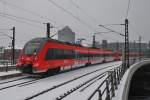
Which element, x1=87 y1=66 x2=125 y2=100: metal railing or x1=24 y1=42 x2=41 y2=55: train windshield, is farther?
x1=24 y1=42 x2=41 y2=55: train windshield

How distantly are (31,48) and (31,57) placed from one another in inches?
32.7

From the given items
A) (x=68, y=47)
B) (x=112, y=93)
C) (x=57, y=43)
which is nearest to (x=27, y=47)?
(x=57, y=43)

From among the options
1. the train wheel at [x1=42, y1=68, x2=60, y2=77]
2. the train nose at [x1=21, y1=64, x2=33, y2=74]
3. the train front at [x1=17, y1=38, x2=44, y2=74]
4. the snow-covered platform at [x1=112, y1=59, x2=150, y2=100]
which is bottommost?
the snow-covered platform at [x1=112, y1=59, x2=150, y2=100]

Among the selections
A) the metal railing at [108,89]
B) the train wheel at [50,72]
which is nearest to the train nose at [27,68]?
the train wheel at [50,72]

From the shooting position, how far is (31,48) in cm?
2422

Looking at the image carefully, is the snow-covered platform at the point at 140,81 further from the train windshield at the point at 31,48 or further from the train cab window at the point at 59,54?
the train windshield at the point at 31,48

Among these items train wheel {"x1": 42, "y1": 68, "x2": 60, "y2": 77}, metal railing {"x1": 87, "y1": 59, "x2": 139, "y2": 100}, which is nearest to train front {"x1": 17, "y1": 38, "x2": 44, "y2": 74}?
train wheel {"x1": 42, "y1": 68, "x2": 60, "y2": 77}

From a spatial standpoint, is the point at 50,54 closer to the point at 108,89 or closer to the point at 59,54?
the point at 59,54

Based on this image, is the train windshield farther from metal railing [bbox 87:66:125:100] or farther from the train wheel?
metal railing [bbox 87:66:125:100]

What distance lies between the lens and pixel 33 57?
931 inches

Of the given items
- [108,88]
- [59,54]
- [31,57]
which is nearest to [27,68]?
[31,57]

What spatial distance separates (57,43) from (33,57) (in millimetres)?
4042

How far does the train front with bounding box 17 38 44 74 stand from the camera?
2333 centimetres

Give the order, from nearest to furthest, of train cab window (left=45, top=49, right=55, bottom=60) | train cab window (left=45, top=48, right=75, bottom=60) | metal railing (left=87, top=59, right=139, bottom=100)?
metal railing (left=87, top=59, right=139, bottom=100) < train cab window (left=45, top=49, right=55, bottom=60) < train cab window (left=45, top=48, right=75, bottom=60)
